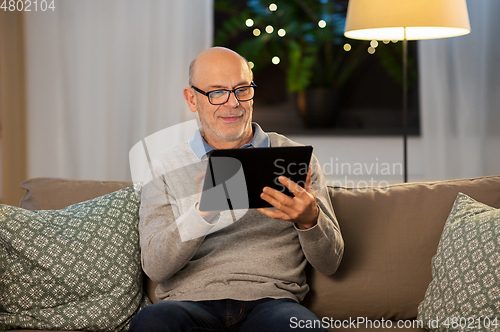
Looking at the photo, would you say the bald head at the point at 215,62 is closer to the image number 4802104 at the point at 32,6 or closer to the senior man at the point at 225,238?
the senior man at the point at 225,238

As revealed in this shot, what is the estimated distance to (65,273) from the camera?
140 cm

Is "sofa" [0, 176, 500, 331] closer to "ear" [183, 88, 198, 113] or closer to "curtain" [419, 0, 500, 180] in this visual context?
"ear" [183, 88, 198, 113]

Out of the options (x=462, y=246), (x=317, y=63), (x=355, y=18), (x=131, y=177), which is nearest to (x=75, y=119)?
(x=131, y=177)

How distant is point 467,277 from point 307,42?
2.07 m

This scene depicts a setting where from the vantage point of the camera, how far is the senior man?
4.07 feet

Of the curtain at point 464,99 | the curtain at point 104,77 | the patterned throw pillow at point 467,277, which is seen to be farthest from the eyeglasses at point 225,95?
the curtain at point 464,99

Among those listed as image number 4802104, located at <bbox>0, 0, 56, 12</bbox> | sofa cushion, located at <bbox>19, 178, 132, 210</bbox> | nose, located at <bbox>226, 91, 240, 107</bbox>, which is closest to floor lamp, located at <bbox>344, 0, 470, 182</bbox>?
nose, located at <bbox>226, 91, 240, 107</bbox>

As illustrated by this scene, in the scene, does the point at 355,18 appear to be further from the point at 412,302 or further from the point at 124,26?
the point at 124,26

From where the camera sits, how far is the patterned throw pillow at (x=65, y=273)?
1378 mm

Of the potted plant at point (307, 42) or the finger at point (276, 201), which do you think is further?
the potted plant at point (307, 42)

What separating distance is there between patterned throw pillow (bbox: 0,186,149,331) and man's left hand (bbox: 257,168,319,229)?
50 cm

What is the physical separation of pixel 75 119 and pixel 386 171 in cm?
186

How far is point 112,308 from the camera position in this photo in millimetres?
1405

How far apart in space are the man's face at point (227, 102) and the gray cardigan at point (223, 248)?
0.12 metres
